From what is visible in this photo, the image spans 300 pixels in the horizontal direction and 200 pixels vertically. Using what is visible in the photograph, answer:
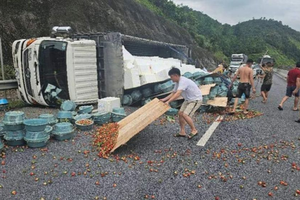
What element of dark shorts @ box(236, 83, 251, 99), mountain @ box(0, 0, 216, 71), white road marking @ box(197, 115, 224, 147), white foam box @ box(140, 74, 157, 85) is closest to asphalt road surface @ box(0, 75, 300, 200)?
white road marking @ box(197, 115, 224, 147)

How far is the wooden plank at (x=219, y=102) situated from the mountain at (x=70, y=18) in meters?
10.3

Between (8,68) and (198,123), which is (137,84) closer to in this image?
(198,123)

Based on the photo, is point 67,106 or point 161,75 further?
point 161,75

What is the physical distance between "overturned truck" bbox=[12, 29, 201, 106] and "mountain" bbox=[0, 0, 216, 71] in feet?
16.1

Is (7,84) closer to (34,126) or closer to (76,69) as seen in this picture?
(76,69)

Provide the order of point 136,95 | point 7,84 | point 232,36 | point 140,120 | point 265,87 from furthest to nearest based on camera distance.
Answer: point 232,36 → point 265,87 → point 136,95 → point 7,84 → point 140,120

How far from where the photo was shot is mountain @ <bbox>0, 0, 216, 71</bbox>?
43.5ft

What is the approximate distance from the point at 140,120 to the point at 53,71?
4507 millimetres

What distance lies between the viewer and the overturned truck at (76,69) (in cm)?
797

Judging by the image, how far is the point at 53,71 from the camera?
8.04 m

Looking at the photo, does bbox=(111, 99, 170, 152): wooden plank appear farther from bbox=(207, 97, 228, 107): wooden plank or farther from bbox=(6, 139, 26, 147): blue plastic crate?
bbox=(207, 97, 228, 107): wooden plank

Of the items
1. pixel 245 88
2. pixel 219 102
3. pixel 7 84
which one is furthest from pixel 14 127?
pixel 245 88

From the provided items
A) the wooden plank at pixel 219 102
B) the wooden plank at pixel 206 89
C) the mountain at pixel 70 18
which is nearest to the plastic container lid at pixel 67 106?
the wooden plank at pixel 206 89

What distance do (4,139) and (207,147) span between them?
174 inches
